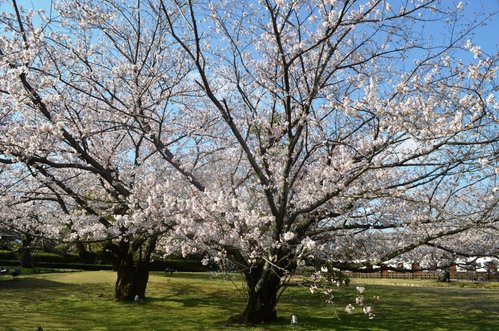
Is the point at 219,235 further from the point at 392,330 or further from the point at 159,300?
the point at 159,300

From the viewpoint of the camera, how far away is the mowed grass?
11633mm

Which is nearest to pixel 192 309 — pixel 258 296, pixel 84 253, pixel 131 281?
pixel 131 281

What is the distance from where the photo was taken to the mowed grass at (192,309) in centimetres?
1163

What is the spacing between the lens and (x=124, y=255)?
15172 mm

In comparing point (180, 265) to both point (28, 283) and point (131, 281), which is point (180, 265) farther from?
point (131, 281)

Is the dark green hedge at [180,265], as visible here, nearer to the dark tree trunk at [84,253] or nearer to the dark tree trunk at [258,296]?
the dark tree trunk at [84,253]

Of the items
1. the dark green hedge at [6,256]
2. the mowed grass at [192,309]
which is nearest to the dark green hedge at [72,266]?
the dark green hedge at [6,256]

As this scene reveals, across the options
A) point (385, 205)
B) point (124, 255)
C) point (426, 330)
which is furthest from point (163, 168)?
point (426, 330)

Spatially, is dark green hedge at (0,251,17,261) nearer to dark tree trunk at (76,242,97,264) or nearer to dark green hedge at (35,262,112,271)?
dark green hedge at (35,262,112,271)

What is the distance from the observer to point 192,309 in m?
14.6

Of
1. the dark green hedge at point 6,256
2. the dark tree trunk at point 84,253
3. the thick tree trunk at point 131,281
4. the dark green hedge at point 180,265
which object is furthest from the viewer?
the dark green hedge at point 180,265

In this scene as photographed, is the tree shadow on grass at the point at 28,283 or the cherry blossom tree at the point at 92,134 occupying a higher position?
the cherry blossom tree at the point at 92,134

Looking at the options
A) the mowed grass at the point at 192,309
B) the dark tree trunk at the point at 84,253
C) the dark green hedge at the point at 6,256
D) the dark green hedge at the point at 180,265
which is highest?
the dark green hedge at the point at 180,265

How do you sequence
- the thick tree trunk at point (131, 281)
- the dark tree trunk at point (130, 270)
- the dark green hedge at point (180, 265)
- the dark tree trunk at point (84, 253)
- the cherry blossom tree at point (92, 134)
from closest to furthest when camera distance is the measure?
1. the cherry blossom tree at point (92, 134)
2. the dark tree trunk at point (84, 253)
3. the dark tree trunk at point (130, 270)
4. the thick tree trunk at point (131, 281)
5. the dark green hedge at point (180, 265)
